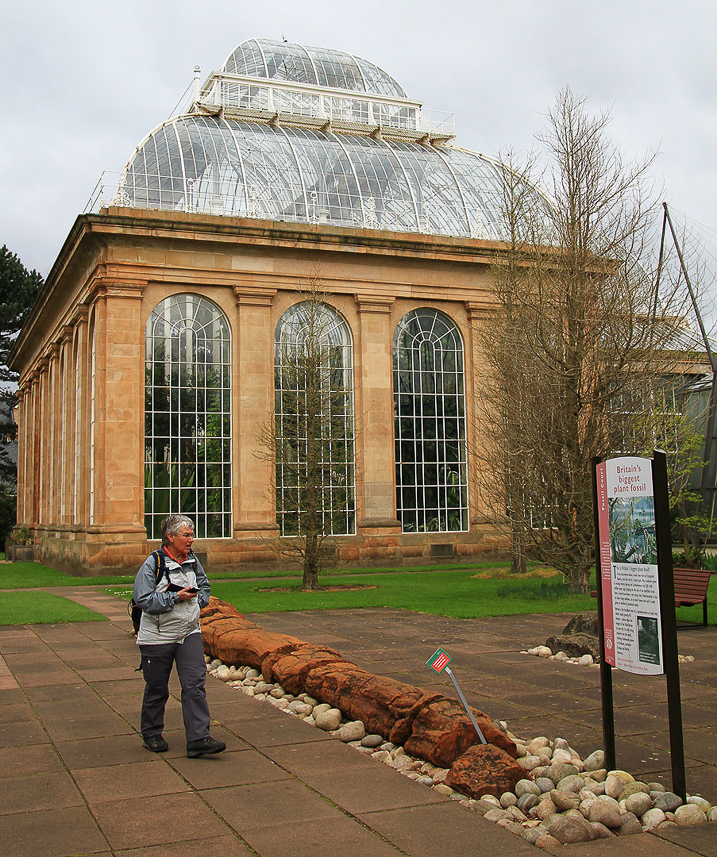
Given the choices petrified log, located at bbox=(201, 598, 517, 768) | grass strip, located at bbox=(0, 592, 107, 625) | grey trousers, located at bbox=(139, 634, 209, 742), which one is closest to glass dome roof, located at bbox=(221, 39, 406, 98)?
grass strip, located at bbox=(0, 592, 107, 625)

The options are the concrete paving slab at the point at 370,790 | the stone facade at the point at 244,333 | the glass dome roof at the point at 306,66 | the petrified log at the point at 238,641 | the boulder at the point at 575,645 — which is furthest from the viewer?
the glass dome roof at the point at 306,66

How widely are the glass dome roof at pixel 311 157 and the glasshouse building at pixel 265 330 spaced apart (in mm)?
90

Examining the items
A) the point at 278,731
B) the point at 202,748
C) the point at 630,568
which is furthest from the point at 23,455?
the point at 630,568

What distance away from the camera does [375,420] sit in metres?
31.8

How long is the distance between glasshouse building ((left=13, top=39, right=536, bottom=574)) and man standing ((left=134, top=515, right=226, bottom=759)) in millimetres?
18353

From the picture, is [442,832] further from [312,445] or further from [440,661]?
[312,445]

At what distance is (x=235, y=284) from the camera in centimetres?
3066

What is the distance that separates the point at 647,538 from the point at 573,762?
5.93 ft

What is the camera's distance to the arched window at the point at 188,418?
29.6m

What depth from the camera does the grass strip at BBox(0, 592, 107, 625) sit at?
53.7ft

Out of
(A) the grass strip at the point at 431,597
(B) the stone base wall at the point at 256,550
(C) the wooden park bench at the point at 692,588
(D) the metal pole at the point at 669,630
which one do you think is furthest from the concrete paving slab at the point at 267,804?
(B) the stone base wall at the point at 256,550

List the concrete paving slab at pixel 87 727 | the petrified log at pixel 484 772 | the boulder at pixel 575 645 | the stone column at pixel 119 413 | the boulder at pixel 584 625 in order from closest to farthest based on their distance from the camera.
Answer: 1. the petrified log at pixel 484 772
2. the concrete paving slab at pixel 87 727
3. the boulder at pixel 575 645
4. the boulder at pixel 584 625
5. the stone column at pixel 119 413

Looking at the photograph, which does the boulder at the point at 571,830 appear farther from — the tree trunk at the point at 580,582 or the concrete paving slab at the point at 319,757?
the tree trunk at the point at 580,582

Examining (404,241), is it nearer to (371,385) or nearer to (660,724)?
(371,385)
